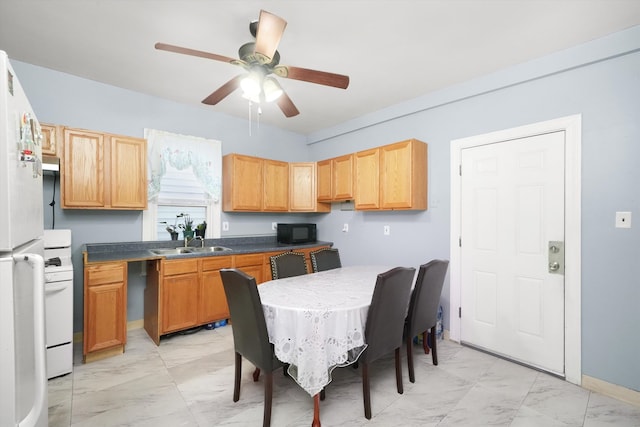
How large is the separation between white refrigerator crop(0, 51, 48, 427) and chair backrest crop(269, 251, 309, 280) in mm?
1762

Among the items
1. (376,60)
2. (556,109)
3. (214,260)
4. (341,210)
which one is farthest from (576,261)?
(214,260)

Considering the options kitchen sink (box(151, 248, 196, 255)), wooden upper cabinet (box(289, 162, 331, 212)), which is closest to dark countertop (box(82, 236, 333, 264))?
kitchen sink (box(151, 248, 196, 255))

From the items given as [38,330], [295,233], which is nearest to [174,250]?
[295,233]

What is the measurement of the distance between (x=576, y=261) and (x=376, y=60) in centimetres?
235

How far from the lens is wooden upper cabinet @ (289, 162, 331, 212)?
4414 millimetres

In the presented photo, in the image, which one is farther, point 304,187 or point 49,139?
point 304,187

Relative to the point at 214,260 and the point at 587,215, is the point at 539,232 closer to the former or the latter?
the point at 587,215

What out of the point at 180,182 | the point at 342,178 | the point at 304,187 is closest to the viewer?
the point at 180,182

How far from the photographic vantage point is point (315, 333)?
67.4 inches

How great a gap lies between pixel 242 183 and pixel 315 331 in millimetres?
2633

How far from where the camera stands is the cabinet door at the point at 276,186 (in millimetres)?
4121

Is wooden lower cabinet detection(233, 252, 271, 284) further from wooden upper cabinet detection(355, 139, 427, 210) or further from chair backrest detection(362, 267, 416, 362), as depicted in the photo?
chair backrest detection(362, 267, 416, 362)

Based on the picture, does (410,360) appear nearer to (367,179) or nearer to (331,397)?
(331,397)

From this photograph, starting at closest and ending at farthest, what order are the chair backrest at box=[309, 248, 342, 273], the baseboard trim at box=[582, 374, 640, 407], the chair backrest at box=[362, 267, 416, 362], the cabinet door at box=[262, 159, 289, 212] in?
the chair backrest at box=[362, 267, 416, 362], the baseboard trim at box=[582, 374, 640, 407], the chair backrest at box=[309, 248, 342, 273], the cabinet door at box=[262, 159, 289, 212]
